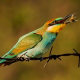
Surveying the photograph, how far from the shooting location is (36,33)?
2588 millimetres

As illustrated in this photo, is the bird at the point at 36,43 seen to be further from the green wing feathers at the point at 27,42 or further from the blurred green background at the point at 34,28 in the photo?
the blurred green background at the point at 34,28

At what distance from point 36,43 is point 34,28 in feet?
6.31

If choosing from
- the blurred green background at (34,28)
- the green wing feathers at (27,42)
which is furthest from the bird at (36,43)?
the blurred green background at (34,28)

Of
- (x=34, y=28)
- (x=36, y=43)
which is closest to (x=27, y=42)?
(x=36, y=43)

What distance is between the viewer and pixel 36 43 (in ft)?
8.22

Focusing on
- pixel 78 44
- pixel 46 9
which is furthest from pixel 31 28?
pixel 78 44

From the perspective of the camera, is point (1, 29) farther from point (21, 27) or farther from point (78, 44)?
point (78, 44)

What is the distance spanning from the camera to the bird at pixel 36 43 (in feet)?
7.98

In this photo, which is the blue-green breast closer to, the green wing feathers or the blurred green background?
the green wing feathers

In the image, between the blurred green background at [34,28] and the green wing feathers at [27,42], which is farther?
the blurred green background at [34,28]

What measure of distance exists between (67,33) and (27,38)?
5.74 ft

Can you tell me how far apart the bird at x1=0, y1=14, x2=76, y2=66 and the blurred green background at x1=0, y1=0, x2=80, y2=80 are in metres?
1.27

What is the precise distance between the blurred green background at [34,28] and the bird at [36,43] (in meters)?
1.27

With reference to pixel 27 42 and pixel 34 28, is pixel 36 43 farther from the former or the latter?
pixel 34 28
